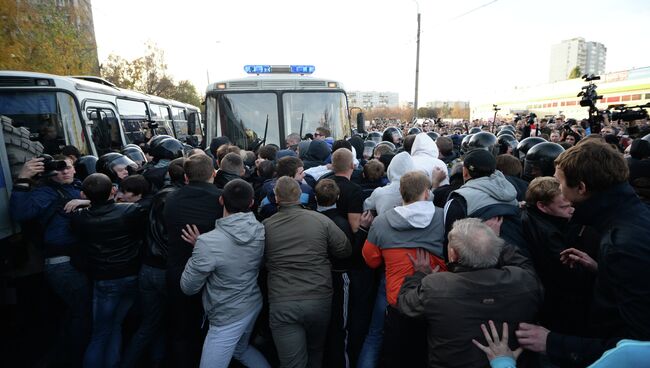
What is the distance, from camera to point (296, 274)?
2957 mm

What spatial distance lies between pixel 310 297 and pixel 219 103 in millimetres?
5537

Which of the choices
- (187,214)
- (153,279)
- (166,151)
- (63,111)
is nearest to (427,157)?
(187,214)

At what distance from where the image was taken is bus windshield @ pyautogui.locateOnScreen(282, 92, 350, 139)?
7590 millimetres

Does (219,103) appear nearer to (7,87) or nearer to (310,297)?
(7,87)

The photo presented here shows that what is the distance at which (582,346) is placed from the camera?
1.86 metres

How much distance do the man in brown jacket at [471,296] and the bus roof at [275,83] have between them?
6045 millimetres

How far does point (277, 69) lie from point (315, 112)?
139 centimetres

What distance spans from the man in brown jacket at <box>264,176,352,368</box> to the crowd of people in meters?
0.01

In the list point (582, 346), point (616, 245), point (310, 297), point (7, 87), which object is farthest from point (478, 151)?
point (7, 87)

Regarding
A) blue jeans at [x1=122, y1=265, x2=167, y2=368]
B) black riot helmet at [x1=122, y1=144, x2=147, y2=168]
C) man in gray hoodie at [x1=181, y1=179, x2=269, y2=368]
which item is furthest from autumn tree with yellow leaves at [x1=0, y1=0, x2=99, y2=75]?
man in gray hoodie at [x1=181, y1=179, x2=269, y2=368]

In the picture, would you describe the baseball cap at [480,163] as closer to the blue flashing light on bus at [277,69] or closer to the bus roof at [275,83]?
the bus roof at [275,83]

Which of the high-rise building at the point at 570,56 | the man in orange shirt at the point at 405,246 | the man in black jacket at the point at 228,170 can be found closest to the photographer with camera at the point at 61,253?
the man in black jacket at the point at 228,170

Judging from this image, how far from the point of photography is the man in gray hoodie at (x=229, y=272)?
2818 mm

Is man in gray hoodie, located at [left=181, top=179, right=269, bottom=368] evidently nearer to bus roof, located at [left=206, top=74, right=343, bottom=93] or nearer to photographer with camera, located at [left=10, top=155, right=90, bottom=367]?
photographer with camera, located at [left=10, top=155, right=90, bottom=367]
